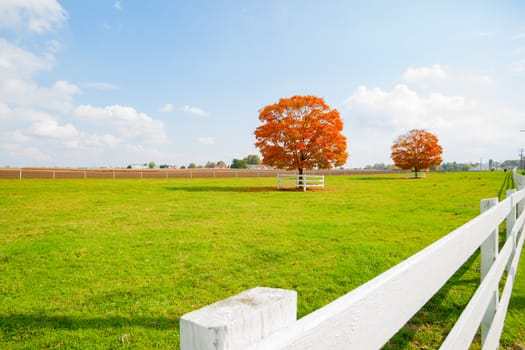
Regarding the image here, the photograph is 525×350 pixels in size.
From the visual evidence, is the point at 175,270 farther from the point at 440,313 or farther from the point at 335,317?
the point at 335,317

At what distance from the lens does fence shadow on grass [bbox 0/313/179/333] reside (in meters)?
3.81

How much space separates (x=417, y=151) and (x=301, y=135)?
31.9 m

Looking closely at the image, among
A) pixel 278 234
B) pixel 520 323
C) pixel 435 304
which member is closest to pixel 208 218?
pixel 278 234

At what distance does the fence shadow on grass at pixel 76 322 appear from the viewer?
3.81 meters

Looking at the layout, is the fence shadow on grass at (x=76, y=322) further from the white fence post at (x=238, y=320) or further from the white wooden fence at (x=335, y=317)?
the white fence post at (x=238, y=320)

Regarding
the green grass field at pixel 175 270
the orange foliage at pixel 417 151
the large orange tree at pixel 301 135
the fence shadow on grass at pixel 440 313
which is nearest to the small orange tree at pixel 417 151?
the orange foliage at pixel 417 151

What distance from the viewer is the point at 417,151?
48.3 meters

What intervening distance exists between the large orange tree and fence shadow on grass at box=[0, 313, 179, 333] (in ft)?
68.5

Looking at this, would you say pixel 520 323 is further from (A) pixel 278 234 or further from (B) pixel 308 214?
(B) pixel 308 214

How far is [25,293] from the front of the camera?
4.73 metres

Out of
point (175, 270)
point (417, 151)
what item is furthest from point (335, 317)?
point (417, 151)

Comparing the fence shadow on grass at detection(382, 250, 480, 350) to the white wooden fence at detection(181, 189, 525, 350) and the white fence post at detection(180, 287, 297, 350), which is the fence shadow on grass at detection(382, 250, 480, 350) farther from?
the white fence post at detection(180, 287, 297, 350)

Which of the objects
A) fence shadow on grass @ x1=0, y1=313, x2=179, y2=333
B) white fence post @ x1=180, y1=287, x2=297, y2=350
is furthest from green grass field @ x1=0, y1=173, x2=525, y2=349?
white fence post @ x1=180, y1=287, x2=297, y2=350

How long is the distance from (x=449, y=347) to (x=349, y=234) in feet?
23.5
